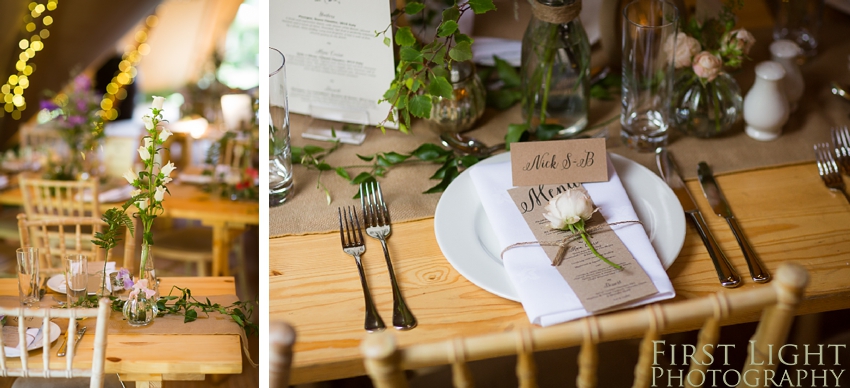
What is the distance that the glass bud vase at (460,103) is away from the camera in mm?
1313

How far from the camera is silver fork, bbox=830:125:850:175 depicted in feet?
3.98

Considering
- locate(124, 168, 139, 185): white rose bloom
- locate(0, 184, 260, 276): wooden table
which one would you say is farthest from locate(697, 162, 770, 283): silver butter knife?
locate(0, 184, 260, 276): wooden table

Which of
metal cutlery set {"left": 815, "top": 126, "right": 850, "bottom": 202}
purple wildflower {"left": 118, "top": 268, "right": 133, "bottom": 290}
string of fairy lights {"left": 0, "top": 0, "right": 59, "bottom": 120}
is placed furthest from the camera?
string of fairy lights {"left": 0, "top": 0, "right": 59, "bottom": 120}

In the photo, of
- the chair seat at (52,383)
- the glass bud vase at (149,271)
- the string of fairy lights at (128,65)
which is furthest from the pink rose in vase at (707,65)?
the string of fairy lights at (128,65)

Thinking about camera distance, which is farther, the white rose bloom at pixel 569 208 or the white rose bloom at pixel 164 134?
the white rose bloom at pixel 164 134

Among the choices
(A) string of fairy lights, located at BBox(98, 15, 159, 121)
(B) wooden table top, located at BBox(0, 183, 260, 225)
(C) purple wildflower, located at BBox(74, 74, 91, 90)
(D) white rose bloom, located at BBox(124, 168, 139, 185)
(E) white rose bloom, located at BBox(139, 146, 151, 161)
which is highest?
(E) white rose bloom, located at BBox(139, 146, 151, 161)

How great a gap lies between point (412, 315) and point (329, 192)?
0.36 m

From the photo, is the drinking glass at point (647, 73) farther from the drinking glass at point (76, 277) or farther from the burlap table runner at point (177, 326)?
the drinking glass at point (76, 277)

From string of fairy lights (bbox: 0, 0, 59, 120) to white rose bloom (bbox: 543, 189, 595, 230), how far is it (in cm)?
304

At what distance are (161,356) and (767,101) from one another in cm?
121

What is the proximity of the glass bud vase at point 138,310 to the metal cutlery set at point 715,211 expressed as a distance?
1.01 meters

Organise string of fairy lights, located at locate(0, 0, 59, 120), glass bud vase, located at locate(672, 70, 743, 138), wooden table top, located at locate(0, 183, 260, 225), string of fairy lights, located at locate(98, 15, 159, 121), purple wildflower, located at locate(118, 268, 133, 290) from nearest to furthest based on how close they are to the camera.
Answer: glass bud vase, located at locate(672, 70, 743, 138) → purple wildflower, located at locate(118, 268, 133, 290) → wooden table top, located at locate(0, 183, 260, 225) → string of fairy lights, located at locate(0, 0, 59, 120) → string of fairy lights, located at locate(98, 15, 159, 121)

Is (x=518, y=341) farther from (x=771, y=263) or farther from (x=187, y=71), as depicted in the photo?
(x=187, y=71)

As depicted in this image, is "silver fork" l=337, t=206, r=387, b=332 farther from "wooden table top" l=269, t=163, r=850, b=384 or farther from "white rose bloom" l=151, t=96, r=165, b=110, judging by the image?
"white rose bloom" l=151, t=96, r=165, b=110
